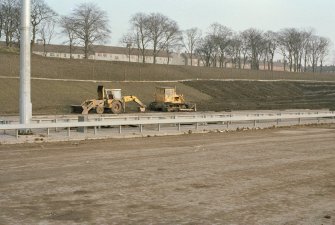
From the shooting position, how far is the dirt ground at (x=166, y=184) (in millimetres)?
7363

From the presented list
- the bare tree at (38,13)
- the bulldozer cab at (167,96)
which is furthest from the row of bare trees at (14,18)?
the bulldozer cab at (167,96)

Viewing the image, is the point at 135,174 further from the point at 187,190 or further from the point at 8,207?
the point at 8,207

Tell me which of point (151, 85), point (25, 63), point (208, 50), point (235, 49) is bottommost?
point (25, 63)

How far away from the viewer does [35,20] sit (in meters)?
84.2

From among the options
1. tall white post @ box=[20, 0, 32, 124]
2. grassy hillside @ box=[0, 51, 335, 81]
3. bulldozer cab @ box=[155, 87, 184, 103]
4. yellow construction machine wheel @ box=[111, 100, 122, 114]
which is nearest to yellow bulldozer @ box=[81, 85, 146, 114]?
yellow construction machine wheel @ box=[111, 100, 122, 114]

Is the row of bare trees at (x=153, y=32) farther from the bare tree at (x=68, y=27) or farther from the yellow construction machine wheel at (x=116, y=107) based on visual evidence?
the yellow construction machine wheel at (x=116, y=107)

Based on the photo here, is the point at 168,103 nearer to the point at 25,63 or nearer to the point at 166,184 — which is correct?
the point at 25,63

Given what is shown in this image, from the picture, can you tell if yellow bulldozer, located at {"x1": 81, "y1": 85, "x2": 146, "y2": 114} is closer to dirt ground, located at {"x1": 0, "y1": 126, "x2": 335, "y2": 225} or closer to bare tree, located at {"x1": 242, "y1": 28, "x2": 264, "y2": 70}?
dirt ground, located at {"x1": 0, "y1": 126, "x2": 335, "y2": 225}

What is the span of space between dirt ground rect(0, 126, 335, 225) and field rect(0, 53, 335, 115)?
1017 inches

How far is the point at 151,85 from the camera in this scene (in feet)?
220

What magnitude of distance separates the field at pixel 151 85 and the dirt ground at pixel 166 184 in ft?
84.7

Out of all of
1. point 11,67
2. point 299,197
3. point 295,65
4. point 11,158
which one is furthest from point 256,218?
point 295,65

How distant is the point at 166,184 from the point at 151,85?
5723 centimetres

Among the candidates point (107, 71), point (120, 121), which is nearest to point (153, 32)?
point (107, 71)
